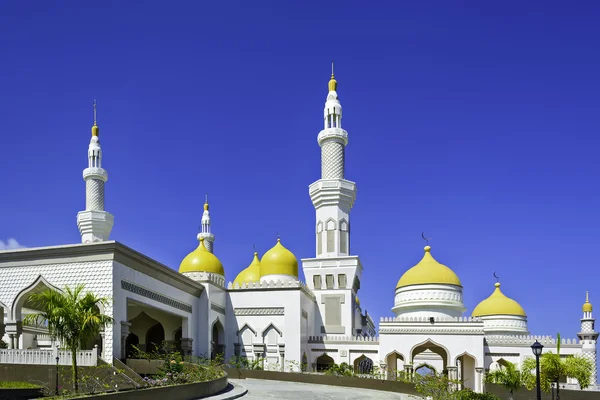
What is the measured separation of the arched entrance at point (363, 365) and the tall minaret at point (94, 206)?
16.6m

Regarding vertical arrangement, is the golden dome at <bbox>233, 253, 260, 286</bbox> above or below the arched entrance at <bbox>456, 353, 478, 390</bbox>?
above

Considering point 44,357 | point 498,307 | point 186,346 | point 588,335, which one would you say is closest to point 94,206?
point 186,346

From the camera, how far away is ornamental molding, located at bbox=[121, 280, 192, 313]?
24.8m

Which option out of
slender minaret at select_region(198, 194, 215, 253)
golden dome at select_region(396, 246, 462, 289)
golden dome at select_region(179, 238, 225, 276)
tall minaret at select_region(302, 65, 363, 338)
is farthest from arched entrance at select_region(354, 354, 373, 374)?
slender minaret at select_region(198, 194, 215, 253)

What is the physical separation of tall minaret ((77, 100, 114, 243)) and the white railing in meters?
18.7

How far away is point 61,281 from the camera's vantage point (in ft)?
79.5

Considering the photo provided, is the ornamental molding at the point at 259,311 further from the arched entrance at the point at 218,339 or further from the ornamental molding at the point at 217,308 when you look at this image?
the arched entrance at the point at 218,339

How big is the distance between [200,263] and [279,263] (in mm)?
4633

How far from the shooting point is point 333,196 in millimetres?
38875

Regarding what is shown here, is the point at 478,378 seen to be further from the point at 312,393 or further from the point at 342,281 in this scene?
the point at 312,393

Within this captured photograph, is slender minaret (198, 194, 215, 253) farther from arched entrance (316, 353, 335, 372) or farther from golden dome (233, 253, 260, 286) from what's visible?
arched entrance (316, 353, 335, 372)

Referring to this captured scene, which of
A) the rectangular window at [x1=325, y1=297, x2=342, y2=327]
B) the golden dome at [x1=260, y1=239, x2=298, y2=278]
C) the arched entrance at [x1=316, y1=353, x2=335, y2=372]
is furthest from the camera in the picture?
the rectangular window at [x1=325, y1=297, x2=342, y2=327]

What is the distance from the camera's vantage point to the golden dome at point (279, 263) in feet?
125

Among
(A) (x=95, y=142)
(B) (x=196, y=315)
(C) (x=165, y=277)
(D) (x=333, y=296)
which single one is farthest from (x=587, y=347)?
(A) (x=95, y=142)
